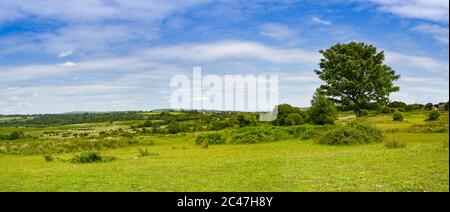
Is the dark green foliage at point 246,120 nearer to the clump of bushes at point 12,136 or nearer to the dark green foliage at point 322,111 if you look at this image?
the dark green foliage at point 322,111

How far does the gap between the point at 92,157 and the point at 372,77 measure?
4103cm

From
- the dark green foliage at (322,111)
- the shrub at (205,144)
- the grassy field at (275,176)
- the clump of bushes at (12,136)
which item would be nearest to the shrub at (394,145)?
the grassy field at (275,176)

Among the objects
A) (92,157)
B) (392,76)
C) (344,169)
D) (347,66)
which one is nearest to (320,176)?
(344,169)

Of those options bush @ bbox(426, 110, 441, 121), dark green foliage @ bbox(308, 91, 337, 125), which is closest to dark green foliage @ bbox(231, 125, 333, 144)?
dark green foliage @ bbox(308, 91, 337, 125)

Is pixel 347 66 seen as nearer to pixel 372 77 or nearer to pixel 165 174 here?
pixel 372 77

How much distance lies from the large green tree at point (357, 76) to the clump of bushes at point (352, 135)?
70.7 ft

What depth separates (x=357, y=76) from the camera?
192 feet

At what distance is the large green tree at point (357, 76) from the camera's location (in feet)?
190

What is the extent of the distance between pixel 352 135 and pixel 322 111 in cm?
2022

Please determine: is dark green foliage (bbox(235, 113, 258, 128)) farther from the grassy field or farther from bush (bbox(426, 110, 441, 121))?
the grassy field

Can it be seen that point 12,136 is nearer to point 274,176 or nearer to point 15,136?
point 15,136

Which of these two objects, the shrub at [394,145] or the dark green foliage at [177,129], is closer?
the shrub at [394,145]

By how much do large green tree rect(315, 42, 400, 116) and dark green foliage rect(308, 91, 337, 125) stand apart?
3.98m

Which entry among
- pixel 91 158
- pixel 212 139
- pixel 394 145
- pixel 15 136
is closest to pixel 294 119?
pixel 212 139
